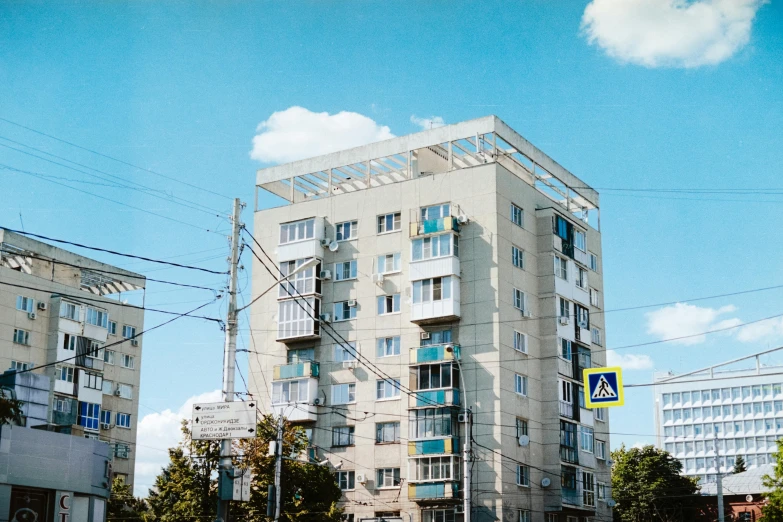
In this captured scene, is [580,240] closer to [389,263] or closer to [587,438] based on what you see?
[587,438]

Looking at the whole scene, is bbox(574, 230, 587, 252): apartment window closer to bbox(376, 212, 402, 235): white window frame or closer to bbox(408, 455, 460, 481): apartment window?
bbox(376, 212, 402, 235): white window frame

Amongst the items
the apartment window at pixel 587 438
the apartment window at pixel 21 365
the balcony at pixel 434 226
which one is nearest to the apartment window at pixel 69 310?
the apartment window at pixel 21 365

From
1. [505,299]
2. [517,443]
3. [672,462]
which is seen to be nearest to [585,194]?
[505,299]

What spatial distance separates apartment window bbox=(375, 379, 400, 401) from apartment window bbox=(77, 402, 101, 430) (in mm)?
26840

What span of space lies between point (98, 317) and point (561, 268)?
3743 centimetres

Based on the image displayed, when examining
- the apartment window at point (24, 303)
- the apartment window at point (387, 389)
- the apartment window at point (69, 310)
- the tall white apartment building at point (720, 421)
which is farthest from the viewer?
the tall white apartment building at point (720, 421)

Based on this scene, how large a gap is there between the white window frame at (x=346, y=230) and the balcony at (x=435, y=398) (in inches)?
439

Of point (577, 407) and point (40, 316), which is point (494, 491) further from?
point (40, 316)

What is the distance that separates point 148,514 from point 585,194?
36.7 meters

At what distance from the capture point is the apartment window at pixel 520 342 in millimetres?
57312

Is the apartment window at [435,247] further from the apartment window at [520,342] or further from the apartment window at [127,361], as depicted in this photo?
the apartment window at [127,361]

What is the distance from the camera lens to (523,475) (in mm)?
55875

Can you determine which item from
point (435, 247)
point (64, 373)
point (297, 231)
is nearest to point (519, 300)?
point (435, 247)

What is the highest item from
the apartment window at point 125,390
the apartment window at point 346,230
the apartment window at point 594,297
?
the apartment window at point 346,230
